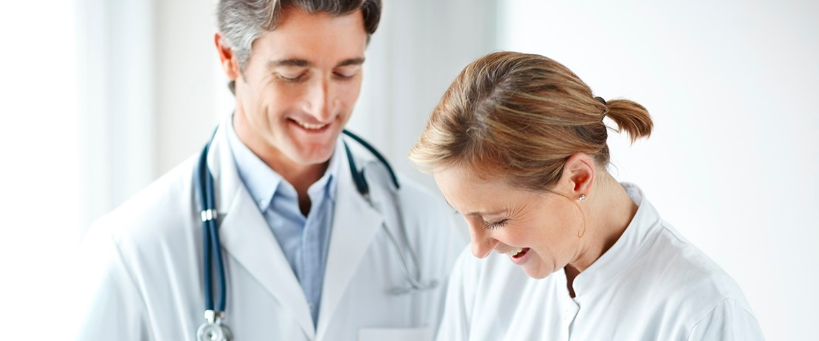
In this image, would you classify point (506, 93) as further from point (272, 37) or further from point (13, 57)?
point (13, 57)

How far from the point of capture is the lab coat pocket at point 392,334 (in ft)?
5.83

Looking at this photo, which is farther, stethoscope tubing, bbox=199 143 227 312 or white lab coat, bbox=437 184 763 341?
stethoscope tubing, bbox=199 143 227 312

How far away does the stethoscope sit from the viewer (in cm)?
160

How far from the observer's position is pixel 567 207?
1304 millimetres

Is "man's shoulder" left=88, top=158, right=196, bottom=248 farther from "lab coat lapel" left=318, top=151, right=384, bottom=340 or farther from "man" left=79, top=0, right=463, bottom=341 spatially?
"lab coat lapel" left=318, top=151, right=384, bottom=340

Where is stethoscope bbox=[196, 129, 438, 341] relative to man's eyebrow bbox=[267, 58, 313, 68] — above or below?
below

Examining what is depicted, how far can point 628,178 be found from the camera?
187cm

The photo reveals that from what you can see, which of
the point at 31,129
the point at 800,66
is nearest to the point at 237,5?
the point at 31,129

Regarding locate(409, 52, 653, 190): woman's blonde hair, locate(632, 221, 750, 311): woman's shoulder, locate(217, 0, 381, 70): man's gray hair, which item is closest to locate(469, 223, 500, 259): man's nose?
locate(409, 52, 653, 190): woman's blonde hair

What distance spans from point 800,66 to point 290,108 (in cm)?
97

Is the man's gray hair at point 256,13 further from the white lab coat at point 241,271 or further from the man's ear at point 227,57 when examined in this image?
the white lab coat at point 241,271

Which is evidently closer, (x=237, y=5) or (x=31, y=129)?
(x=237, y=5)

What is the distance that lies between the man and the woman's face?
0.51 meters

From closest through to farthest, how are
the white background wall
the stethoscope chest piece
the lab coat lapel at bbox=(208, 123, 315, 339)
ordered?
the white background wall → the stethoscope chest piece → the lab coat lapel at bbox=(208, 123, 315, 339)
